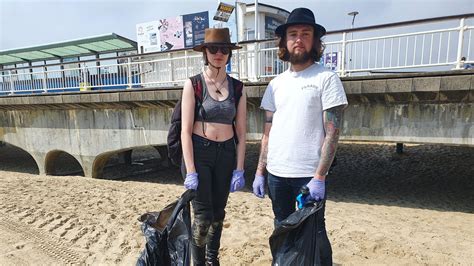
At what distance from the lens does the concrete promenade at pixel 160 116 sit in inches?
213

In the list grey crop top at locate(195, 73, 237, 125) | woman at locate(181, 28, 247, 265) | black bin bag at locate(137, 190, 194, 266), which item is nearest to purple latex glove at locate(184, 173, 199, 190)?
woman at locate(181, 28, 247, 265)

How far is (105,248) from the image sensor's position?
159 inches

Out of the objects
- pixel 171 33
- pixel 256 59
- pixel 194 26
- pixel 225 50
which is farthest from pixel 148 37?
pixel 225 50

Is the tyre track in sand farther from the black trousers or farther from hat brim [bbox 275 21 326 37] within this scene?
hat brim [bbox 275 21 326 37]

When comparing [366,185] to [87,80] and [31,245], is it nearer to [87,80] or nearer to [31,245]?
[31,245]

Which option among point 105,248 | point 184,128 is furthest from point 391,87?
point 105,248

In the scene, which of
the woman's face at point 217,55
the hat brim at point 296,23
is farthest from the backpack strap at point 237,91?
the hat brim at point 296,23

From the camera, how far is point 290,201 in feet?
7.89

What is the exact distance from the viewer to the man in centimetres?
208

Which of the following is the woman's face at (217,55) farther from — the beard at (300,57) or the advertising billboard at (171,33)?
the advertising billboard at (171,33)

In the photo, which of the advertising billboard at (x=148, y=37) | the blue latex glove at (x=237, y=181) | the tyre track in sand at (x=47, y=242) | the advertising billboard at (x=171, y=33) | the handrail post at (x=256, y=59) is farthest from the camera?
the advertising billboard at (x=148, y=37)

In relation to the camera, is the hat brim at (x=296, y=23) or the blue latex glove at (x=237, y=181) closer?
the hat brim at (x=296, y=23)

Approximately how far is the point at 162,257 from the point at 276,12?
1216 cm

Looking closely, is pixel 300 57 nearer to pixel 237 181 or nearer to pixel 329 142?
pixel 329 142
